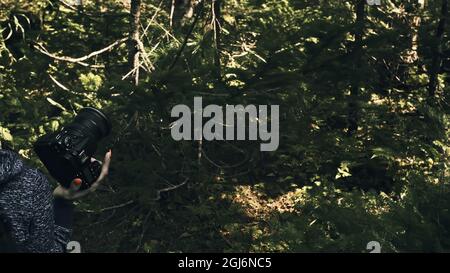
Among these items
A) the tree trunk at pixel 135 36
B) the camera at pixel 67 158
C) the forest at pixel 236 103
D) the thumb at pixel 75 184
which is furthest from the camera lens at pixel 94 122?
the tree trunk at pixel 135 36

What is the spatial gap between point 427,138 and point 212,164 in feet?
10.6

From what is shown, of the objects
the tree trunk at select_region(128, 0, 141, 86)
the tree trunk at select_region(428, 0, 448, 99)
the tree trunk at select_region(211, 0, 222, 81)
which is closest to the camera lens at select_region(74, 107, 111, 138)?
the tree trunk at select_region(211, 0, 222, 81)

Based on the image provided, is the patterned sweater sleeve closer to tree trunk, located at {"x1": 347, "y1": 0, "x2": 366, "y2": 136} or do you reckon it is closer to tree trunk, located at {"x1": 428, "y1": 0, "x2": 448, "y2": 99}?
tree trunk, located at {"x1": 347, "y1": 0, "x2": 366, "y2": 136}

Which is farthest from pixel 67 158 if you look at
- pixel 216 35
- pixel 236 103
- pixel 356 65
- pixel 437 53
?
pixel 437 53

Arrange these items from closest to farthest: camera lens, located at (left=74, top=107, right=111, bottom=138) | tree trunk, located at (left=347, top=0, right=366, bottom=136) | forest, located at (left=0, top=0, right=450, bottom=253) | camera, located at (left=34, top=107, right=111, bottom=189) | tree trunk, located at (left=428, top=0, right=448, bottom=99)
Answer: camera, located at (left=34, top=107, right=111, bottom=189), camera lens, located at (left=74, top=107, right=111, bottom=138), forest, located at (left=0, top=0, right=450, bottom=253), tree trunk, located at (left=347, top=0, right=366, bottom=136), tree trunk, located at (left=428, top=0, right=448, bottom=99)

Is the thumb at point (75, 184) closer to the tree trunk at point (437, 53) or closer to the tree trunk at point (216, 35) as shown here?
the tree trunk at point (216, 35)

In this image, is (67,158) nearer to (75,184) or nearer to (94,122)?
(75,184)

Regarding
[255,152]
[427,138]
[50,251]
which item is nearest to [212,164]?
[255,152]

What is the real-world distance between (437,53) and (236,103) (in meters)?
3.45

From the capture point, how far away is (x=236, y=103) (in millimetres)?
6660

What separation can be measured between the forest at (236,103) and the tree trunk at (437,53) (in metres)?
0.02

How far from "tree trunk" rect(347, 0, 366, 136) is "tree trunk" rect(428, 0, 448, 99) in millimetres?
1105

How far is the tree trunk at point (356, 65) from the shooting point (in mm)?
7187

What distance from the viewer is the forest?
22.2 feet
